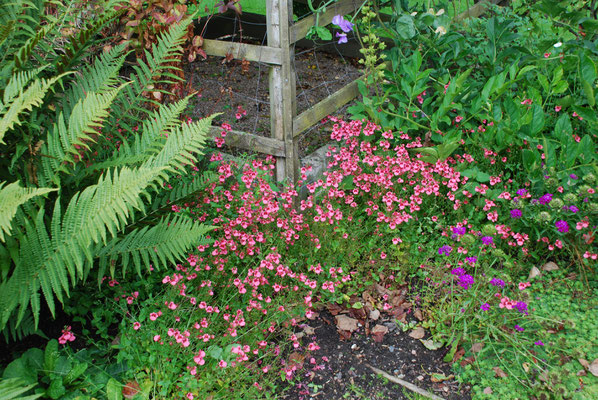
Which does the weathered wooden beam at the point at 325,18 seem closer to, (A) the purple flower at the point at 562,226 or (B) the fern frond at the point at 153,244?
(B) the fern frond at the point at 153,244

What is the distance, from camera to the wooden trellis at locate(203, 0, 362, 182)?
3.18 metres

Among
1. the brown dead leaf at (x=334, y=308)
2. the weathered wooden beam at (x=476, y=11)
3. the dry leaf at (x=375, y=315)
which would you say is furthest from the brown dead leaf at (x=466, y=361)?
the weathered wooden beam at (x=476, y=11)

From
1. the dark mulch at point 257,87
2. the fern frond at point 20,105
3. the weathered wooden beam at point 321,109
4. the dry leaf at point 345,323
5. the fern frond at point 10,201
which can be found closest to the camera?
the fern frond at point 10,201

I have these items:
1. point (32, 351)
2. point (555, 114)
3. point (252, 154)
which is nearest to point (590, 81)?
point (555, 114)

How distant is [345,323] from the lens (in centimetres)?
294

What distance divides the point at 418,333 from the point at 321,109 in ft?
5.16

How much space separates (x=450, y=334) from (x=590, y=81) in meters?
1.77

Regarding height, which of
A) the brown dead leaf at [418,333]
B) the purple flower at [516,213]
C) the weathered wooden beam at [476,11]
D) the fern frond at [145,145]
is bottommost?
the brown dead leaf at [418,333]

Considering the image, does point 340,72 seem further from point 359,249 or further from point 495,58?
point 359,249

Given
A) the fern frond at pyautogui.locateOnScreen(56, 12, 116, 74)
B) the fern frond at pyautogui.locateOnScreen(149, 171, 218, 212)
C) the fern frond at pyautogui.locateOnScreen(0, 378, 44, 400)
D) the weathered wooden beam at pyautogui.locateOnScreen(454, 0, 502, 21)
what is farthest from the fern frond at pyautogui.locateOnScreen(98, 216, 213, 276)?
the weathered wooden beam at pyautogui.locateOnScreen(454, 0, 502, 21)

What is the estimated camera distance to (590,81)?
3.29 m

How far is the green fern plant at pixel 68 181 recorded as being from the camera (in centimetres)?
191

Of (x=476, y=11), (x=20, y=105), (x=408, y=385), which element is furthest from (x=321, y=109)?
(x=476, y=11)

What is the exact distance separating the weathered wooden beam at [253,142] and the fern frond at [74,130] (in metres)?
1.28
